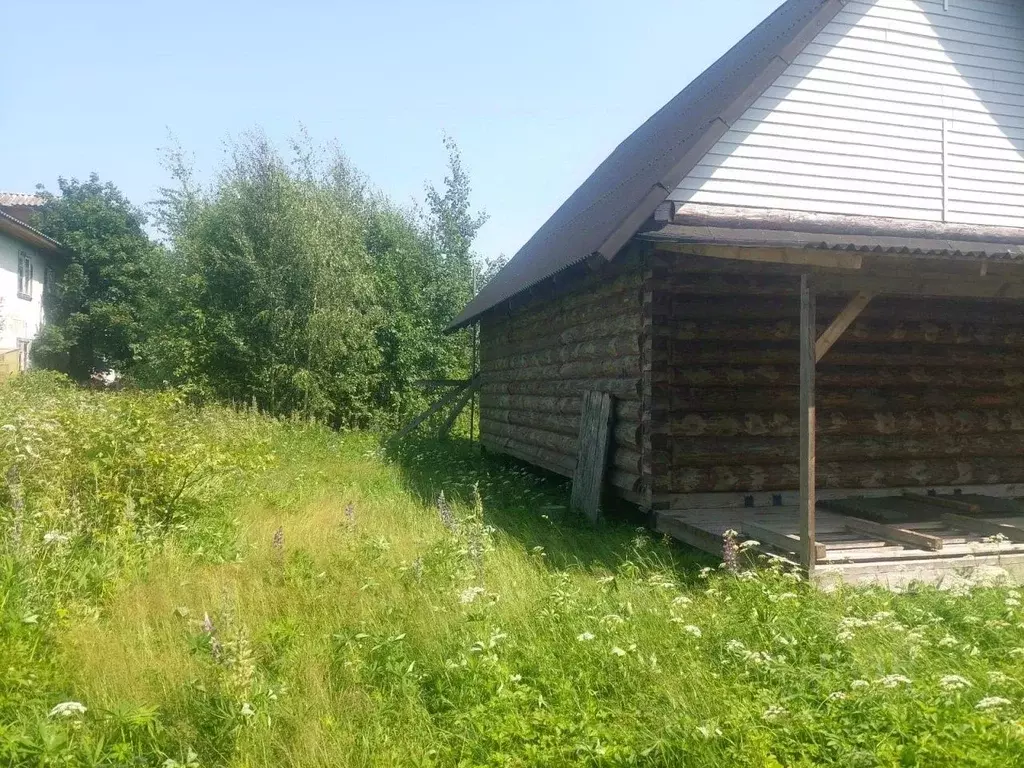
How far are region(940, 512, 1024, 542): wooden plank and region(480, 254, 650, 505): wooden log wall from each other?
2915 millimetres

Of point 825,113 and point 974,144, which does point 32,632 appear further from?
point 974,144

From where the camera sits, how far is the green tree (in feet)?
104

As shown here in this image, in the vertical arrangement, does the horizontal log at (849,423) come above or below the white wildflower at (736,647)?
above

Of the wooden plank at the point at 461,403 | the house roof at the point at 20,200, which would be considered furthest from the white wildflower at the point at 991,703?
the house roof at the point at 20,200

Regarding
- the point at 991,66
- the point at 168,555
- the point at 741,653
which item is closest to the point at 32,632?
A: the point at 168,555

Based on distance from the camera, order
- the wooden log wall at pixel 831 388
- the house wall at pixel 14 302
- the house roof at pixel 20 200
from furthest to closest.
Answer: the house roof at pixel 20 200
the house wall at pixel 14 302
the wooden log wall at pixel 831 388

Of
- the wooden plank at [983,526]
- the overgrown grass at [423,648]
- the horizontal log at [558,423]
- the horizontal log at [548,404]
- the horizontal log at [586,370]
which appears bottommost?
the overgrown grass at [423,648]

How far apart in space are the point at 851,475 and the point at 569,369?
145 inches

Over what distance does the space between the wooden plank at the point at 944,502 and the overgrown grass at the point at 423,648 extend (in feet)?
9.34

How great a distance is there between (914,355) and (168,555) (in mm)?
8176

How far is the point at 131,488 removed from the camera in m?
6.18

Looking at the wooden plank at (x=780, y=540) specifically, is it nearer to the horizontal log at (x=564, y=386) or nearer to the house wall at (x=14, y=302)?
the horizontal log at (x=564, y=386)

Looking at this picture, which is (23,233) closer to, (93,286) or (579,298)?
(93,286)

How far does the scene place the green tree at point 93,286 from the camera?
104 ft
